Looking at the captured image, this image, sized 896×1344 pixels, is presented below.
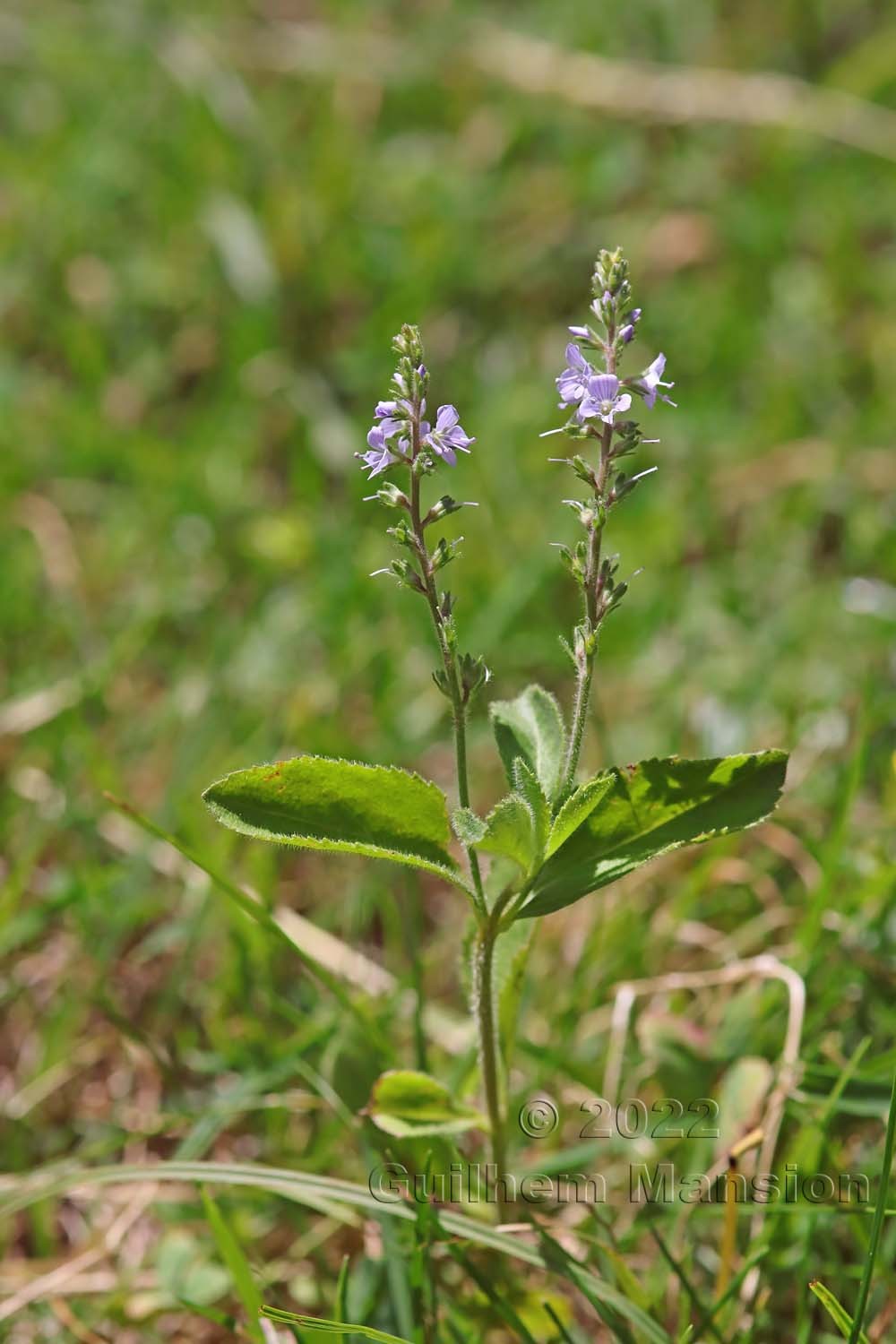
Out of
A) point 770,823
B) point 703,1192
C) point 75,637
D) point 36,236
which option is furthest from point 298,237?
point 703,1192

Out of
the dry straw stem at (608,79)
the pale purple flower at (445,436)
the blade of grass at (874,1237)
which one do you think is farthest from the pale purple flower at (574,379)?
the dry straw stem at (608,79)

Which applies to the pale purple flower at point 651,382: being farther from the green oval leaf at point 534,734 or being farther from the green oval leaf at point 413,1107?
the green oval leaf at point 413,1107

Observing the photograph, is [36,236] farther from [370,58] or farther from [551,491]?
[551,491]

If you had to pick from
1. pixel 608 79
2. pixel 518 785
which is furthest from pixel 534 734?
pixel 608 79

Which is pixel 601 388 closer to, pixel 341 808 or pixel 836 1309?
pixel 341 808

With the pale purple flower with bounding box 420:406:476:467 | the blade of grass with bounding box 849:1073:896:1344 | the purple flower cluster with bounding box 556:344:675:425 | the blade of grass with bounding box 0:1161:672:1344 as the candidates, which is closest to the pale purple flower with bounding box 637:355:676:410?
the purple flower cluster with bounding box 556:344:675:425

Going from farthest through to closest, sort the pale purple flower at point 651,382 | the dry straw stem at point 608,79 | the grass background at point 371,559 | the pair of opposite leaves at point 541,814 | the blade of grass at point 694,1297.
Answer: the dry straw stem at point 608,79, the grass background at point 371,559, the blade of grass at point 694,1297, the pair of opposite leaves at point 541,814, the pale purple flower at point 651,382

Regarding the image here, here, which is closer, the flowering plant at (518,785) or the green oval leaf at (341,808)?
the flowering plant at (518,785)
